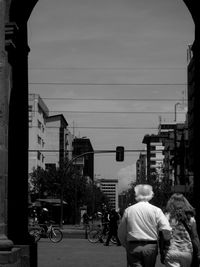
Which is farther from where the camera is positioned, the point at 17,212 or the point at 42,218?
the point at 42,218

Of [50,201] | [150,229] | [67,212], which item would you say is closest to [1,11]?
[150,229]

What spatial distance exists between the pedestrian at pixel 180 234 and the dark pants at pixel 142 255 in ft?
1.16

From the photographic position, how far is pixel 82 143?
17925 centimetres

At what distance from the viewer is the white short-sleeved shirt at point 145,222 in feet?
30.4

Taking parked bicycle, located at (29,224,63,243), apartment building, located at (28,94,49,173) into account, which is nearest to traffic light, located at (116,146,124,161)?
parked bicycle, located at (29,224,63,243)

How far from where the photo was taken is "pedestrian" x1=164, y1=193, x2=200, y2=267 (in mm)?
9508

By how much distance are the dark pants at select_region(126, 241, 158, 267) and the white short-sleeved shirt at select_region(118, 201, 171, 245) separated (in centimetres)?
9

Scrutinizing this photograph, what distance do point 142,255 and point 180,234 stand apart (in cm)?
70

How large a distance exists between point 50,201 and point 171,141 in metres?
55.8

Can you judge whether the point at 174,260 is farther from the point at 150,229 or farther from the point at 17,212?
the point at 17,212

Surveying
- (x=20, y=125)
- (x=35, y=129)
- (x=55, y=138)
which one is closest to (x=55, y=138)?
(x=55, y=138)

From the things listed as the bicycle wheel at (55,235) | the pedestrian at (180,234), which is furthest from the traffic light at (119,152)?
the pedestrian at (180,234)

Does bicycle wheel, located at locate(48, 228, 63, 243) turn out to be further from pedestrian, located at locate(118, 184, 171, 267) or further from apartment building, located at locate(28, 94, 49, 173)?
apartment building, located at locate(28, 94, 49, 173)

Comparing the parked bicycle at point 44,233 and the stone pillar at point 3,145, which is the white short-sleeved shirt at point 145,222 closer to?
the stone pillar at point 3,145
